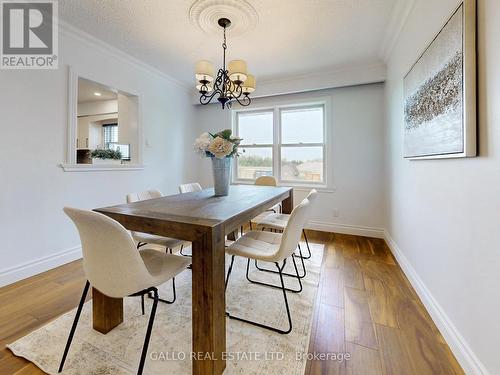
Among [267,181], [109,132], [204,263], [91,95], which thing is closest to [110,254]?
[204,263]

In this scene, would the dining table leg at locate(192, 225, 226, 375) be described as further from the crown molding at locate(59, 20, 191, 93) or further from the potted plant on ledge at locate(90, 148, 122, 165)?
the crown molding at locate(59, 20, 191, 93)

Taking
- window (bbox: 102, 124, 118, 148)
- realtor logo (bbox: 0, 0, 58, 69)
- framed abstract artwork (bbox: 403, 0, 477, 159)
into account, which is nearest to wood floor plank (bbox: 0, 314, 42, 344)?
realtor logo (bbox: 0, 0, 58, 69)

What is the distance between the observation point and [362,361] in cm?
123

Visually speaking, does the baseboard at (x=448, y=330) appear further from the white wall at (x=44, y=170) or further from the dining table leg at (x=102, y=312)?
the white wall at (x=44, y=170)

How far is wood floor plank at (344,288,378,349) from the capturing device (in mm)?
1381

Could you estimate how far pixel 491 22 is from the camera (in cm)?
103

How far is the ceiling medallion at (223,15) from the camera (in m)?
1.97

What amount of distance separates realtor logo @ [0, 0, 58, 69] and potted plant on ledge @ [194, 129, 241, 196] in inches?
71.5

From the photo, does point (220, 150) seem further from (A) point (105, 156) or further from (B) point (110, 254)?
(A) point (105, 156)

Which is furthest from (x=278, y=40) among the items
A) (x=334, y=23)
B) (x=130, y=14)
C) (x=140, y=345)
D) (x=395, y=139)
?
(x=140, y=345)

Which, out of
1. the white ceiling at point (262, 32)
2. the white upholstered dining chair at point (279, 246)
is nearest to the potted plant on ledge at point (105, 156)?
the white ceiling at point (262, 32)

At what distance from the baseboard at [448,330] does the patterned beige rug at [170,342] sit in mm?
766

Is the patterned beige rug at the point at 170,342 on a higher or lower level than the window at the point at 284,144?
lower

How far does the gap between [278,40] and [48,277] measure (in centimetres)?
336
